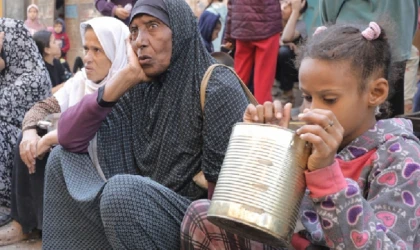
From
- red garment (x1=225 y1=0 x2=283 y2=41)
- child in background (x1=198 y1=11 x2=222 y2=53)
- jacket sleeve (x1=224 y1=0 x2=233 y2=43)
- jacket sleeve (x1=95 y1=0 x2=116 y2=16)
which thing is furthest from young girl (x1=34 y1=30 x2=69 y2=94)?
red garment (x1=225 y1=0 x2=283 y2=41)

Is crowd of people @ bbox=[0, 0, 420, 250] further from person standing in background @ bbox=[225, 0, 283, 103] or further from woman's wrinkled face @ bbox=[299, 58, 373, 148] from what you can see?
person standing in background @ bbox=[225, 0, 283, 103]

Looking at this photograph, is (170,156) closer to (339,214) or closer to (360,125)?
(360,125)

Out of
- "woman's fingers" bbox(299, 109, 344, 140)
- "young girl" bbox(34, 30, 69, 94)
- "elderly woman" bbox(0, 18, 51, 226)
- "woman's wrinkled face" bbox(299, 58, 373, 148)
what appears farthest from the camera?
"young girl" bbox(34, 30, 69, 94)

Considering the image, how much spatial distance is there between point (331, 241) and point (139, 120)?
Answer: 4.11 feet

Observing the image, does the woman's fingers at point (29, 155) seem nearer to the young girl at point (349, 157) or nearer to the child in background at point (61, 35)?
the young girl at point (349, 157)

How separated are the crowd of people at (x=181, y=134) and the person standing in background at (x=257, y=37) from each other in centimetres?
101

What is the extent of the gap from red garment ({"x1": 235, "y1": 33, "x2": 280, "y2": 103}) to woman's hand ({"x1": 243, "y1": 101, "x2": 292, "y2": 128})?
2950 millimetres

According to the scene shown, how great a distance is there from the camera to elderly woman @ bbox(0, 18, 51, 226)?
3.85 m

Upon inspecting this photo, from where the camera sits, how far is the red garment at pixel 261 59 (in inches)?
187

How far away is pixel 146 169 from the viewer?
2.59m

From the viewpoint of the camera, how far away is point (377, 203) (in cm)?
164

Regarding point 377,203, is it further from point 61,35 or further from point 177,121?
point 61,35

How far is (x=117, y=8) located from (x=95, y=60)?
2.41m

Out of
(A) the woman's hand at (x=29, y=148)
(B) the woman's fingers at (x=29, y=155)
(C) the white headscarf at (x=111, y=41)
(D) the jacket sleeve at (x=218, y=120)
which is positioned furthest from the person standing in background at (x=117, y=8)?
(D) the jacket sleeve at (x=218, y=120)
